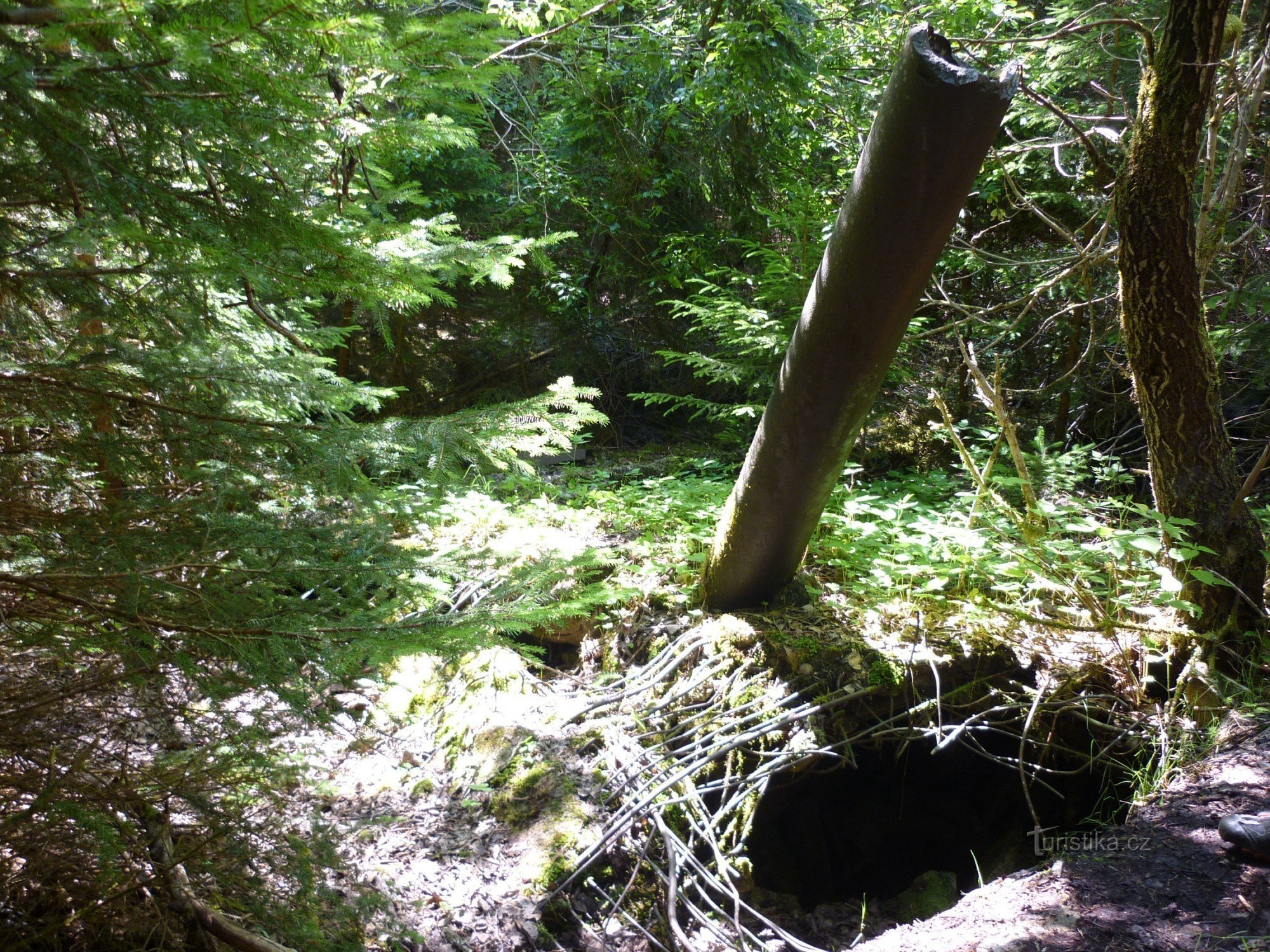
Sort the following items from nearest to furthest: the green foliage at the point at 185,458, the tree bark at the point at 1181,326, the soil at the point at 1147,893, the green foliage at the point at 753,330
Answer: the green foliage at the point at 185,458 < the soil at the point at 1147,893 < the tree bark at the point at 1181,326 < the green foliage at the point at 753,330

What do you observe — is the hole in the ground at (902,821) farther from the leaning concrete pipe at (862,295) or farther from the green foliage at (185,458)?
the green foliage at (185,458)

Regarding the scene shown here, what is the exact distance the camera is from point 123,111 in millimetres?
1623

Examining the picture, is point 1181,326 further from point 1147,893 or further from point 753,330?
point 753,330

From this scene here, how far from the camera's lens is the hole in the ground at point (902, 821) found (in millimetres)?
3377

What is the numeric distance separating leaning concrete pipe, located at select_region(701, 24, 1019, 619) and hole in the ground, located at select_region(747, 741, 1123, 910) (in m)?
1.03

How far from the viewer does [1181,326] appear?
318 centimetres

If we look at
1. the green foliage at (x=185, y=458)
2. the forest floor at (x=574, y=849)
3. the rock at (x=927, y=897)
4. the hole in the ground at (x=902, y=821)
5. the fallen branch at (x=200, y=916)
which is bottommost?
the rock at (x=927, y=897)

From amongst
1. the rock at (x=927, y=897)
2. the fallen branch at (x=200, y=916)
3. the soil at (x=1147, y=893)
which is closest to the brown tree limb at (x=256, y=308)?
the fallen branch at (x=200, y=916)

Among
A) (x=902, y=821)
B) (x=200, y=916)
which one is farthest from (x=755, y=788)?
(x=200, y=916)

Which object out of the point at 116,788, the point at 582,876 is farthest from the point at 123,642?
the point at 582,876

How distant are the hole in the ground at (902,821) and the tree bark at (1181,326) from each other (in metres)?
1.14

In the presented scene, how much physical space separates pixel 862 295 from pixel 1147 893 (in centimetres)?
224

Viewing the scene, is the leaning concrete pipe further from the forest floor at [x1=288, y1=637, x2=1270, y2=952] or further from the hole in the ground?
the forest floor at [x1=288, y1=637, x2=1270, y2=952]

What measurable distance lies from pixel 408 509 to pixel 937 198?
2.21 m
